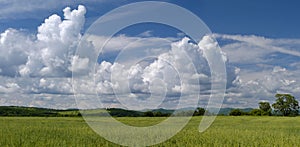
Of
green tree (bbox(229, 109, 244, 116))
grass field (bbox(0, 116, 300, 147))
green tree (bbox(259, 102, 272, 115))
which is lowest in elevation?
grass field (bbox(0, 116, 300, 147))

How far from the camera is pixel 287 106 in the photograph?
99750mm

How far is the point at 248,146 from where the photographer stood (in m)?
14.9

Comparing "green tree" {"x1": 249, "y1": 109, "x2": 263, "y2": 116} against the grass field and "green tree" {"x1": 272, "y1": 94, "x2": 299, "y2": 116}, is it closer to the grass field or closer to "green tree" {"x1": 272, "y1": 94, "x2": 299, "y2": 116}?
"green tree" {"x1": 272, "y1": 94, "x2": 299, "y2": 116}

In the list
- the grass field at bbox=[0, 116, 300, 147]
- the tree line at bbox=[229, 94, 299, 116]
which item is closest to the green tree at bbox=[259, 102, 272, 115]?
the tree line at bbox=[229, 94, 299, 116]

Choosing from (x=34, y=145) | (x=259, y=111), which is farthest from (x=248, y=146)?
(x=259, y=111)

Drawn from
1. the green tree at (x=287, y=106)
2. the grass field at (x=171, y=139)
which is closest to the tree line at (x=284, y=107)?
the green tree at (x=287, y=106)

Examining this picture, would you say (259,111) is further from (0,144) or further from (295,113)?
(0,144)

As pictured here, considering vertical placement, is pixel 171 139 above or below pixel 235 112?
below

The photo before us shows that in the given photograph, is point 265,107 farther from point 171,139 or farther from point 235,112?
point 171,139

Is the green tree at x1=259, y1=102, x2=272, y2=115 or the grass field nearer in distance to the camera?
the grass field

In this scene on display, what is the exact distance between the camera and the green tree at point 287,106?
99.6 m

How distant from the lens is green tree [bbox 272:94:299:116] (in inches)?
3922

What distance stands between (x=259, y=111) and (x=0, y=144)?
93383 mm

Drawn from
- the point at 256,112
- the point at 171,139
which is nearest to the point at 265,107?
the point at 256,112
